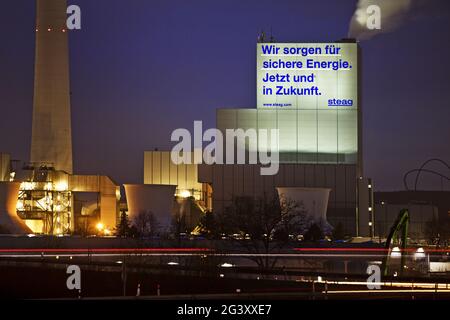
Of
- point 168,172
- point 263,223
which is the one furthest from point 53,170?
point 263,223

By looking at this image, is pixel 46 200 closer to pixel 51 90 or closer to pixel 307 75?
pixel 51 90

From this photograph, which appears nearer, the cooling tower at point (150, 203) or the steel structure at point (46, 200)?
the cooling tower at point (150, 203)

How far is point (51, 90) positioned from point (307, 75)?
33.1m

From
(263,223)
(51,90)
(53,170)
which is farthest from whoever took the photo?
(53,170)

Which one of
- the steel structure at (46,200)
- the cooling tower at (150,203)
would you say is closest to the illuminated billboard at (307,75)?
the cooling tower at (150,203)

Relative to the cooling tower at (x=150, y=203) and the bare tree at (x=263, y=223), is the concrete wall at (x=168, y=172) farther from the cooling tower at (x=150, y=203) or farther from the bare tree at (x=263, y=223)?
the cooling tower at (x=150, y=203)

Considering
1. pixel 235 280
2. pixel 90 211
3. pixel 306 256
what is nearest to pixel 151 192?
pixel 90 211

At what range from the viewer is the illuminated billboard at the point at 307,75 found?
134 metres

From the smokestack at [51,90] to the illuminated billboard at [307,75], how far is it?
83.8ft

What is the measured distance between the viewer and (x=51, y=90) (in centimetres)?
12494
